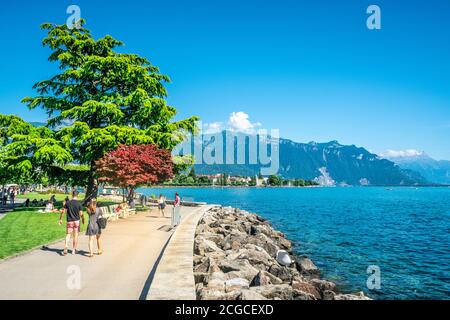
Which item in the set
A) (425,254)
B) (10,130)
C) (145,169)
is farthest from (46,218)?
(425,254)

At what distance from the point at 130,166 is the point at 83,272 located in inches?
677

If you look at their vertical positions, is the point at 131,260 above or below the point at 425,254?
above

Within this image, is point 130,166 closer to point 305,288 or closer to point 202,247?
point 202,247

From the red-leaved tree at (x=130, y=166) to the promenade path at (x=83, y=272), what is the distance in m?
12.0

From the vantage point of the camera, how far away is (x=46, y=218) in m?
24.1

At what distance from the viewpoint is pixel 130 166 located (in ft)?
88.2

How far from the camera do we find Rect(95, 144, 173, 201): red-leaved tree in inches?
1069

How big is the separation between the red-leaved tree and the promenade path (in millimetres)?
11995

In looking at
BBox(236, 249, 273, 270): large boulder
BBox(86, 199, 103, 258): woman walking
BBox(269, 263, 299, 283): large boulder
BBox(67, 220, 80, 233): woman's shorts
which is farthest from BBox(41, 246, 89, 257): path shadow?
BBox(269, 263, 299, 283): large boulder

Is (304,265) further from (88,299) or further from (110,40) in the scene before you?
(110,40)

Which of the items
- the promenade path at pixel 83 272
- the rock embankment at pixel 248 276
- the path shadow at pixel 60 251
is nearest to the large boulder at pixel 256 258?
the rock embankment at pixel 248 276

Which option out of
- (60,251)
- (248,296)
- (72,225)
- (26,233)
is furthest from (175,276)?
(26,233)

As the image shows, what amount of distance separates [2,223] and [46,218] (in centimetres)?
314

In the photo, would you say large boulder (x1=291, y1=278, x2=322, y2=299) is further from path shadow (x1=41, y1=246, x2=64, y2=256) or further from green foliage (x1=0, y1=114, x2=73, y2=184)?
green foliage (x1=0, y1=114, x2=73, y2=184)
